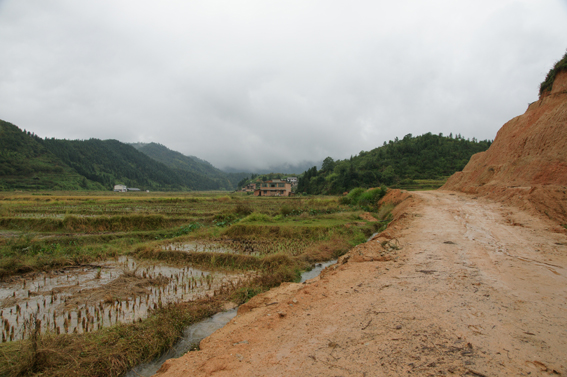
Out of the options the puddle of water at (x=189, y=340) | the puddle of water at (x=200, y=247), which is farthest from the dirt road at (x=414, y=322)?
the puddle of water at (x=200, y=247)

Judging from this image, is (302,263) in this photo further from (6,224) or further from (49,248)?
(6,224)

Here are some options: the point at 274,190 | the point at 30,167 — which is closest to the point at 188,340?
the point at 274,190

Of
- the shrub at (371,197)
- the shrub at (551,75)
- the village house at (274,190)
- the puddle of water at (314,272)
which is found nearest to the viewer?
the puddle of water at (314,272)

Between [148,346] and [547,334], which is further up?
[547,334]

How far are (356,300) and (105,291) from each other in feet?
24.6

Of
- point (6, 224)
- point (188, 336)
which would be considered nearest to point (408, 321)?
point (188, 336)

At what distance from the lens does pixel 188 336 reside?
5.89m

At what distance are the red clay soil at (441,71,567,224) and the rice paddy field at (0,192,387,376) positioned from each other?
28.1 ft

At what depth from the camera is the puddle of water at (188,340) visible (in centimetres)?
477

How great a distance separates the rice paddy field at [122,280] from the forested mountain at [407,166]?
144ft

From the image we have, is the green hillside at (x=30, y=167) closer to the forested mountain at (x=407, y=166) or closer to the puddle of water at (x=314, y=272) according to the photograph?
the forested mountain at (x=407, y=166)

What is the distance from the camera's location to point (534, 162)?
1780 cm

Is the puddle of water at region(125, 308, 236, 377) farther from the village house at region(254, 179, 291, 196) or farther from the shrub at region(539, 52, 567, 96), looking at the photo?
the village house at region(254, 179, 291, 196)

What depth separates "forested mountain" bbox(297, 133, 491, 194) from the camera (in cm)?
5791
